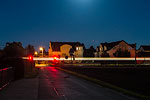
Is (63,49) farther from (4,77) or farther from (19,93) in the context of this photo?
(19,93)

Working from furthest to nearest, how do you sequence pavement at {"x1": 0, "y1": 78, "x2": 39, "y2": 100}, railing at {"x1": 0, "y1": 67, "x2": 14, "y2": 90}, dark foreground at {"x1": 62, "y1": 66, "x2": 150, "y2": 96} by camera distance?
1. dark foreground at {"x1": 62, "y1": 66, "x2": 150, "y2": 96}
2. railing at {"x1": 0, "y1": 67, "x2": 14, "y2": 90}
3. pavement at {"x1": 0, "y1": 78, "x2": 39, "y2": 100}

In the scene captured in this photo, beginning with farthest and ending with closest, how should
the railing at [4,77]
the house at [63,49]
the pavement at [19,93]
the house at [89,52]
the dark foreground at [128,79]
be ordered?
the house at [89,52], the house at [63,49], the dark foreground at [128,79], the railing at [4,77], the pavement at [19,93]

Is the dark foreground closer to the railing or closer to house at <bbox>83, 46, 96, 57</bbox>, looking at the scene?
the railing

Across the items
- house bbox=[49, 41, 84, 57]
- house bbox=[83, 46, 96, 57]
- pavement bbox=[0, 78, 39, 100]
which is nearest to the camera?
pavement bbox=[0, 78, 39, 100]

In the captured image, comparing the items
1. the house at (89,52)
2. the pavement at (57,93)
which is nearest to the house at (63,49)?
the house at (89,52)

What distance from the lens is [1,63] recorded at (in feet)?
76.1

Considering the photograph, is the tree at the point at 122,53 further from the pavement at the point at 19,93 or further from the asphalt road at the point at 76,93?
the pavement at the point at 19,93

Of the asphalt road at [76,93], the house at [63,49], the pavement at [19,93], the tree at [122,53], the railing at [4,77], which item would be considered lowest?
the asphalt road at [76,93]

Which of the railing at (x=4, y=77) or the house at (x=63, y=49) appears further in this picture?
the house at (x=63, y=49)

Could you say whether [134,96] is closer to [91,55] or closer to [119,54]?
[119,54]

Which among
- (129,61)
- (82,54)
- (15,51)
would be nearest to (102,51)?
(82,54)

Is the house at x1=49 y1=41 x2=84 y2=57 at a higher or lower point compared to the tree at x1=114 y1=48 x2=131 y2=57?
higher

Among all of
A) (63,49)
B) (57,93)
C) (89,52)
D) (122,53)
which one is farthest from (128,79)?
(89,52)

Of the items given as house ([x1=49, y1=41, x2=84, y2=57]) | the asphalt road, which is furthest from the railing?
house ([x1=49, y1=41, x2=84, y2=57])
